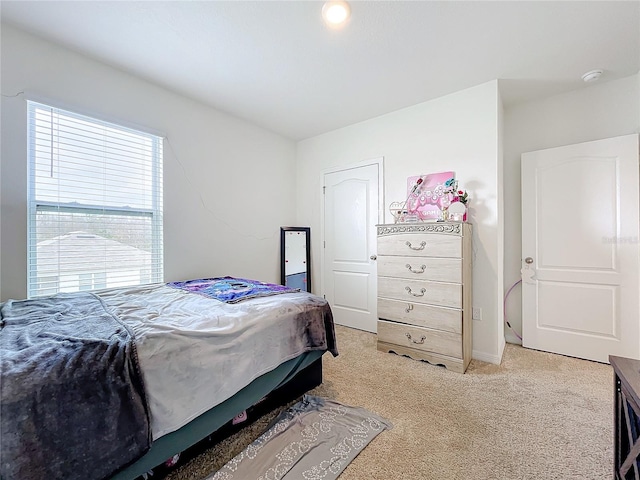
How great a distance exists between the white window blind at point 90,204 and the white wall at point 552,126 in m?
3.62

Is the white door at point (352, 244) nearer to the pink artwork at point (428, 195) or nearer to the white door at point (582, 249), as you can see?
the pink artwork at point (428, 195)

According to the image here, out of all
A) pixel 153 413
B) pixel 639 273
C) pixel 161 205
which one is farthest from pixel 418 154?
pixel 153 413

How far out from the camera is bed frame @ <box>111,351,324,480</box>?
108cm

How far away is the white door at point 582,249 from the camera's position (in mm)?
2283

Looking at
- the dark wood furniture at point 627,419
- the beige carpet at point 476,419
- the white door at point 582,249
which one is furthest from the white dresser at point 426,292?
the dark wood furniture at point 627,419

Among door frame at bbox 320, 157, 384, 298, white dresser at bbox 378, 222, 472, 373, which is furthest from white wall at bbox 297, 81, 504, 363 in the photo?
white dresser at bbox 378, 222, 472, 373

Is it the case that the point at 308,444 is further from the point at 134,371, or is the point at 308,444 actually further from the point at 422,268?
the point at 422,268

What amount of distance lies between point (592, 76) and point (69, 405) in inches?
156

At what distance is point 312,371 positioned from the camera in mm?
1953

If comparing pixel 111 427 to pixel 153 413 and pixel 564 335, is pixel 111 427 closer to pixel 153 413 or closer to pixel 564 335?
pixel 153 413

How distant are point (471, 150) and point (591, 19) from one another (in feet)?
3.40

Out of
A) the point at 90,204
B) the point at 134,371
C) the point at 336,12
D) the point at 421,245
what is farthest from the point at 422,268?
the point at 90,204

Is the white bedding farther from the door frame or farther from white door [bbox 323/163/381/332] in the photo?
the door frame

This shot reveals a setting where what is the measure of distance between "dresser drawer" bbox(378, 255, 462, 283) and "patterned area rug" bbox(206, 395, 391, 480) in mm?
1210
